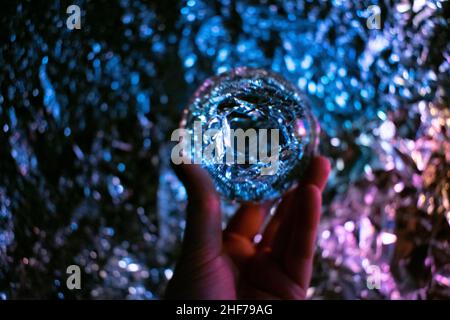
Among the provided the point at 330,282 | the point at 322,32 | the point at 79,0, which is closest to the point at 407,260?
the point at 330,282

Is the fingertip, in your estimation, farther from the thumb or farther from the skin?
the thumb

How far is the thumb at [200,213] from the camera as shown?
2.03 feet

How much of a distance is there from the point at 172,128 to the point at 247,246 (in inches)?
9.1

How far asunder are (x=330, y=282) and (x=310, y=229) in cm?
18

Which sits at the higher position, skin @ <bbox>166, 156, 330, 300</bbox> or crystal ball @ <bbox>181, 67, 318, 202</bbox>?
crystal ball @ <bbox>181, 67, 318, 202</bbox>

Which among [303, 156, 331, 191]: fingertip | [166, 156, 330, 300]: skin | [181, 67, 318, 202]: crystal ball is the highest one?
[181, 67, 318, 202]: crystal ball

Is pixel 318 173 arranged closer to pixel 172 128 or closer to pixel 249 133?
pixel 249 133

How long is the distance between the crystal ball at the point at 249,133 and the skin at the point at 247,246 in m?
0.04

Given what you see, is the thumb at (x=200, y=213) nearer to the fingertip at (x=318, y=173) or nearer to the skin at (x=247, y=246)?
the skin at (x=247, y=246)

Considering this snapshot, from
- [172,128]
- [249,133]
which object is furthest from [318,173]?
[172,128]

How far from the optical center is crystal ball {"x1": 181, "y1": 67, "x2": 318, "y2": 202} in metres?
0.65

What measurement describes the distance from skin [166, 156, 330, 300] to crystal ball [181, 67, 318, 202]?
36mm

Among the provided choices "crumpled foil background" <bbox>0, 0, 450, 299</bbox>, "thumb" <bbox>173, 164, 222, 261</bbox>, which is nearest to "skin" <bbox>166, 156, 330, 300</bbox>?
"thumb" <bbox>173, 164, 222, 261</bbox>

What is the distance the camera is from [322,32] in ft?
2.68
